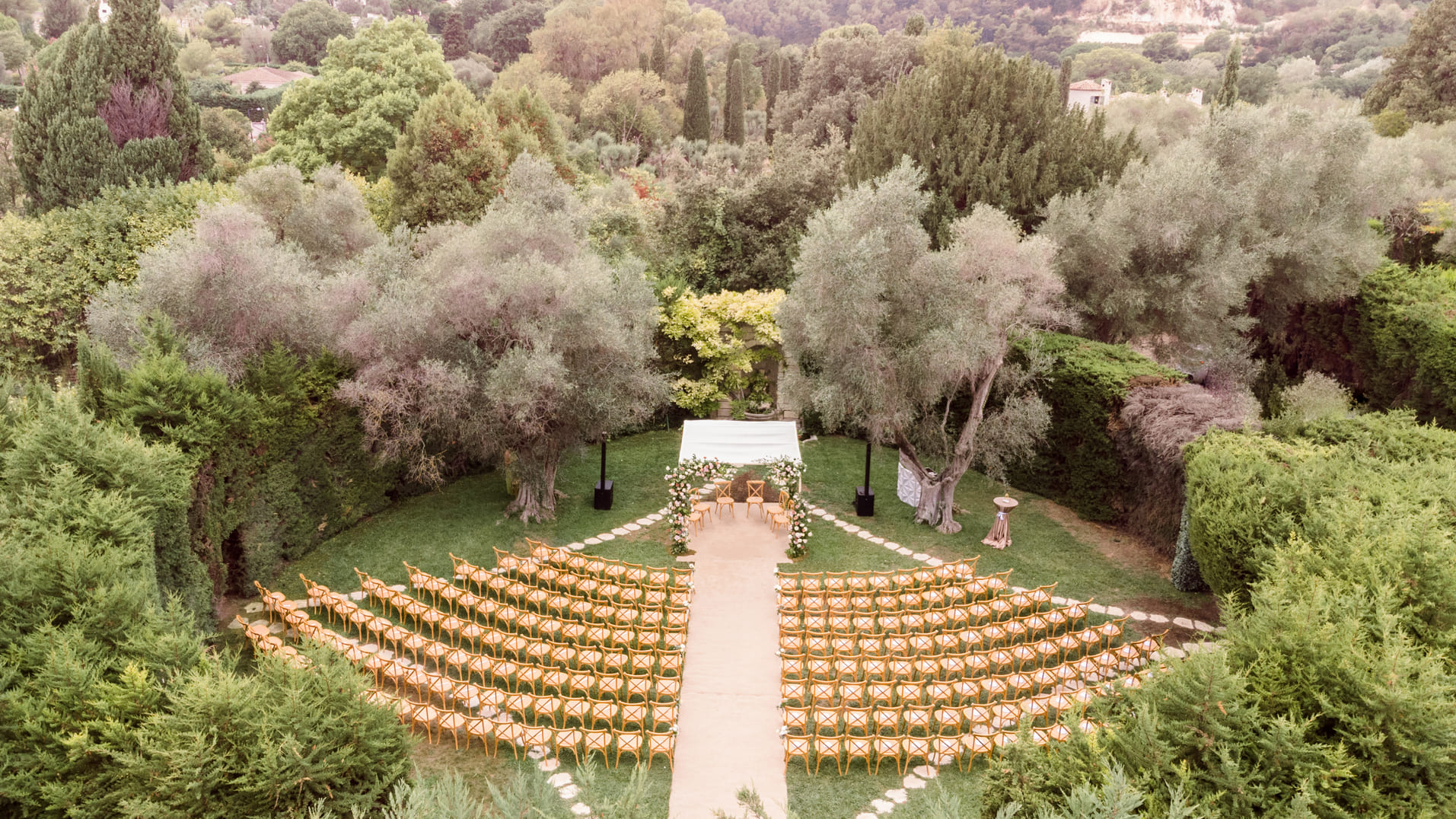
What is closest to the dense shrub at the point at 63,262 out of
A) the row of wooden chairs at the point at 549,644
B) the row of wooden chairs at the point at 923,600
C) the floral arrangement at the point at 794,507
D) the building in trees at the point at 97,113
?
the building in trees at the point at 97,113

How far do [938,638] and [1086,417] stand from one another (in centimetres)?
831

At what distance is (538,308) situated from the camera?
18.1m

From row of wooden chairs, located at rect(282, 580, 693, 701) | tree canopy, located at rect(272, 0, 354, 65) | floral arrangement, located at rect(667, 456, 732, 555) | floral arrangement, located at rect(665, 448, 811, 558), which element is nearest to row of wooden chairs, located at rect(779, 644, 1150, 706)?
row of wooden chairs, located at rect(282, 580, 693, 701)

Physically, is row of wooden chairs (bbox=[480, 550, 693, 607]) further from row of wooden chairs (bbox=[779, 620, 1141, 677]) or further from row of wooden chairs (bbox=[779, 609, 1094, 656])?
row of wooden chairs (bbox=[779, 620, 1141, 677])

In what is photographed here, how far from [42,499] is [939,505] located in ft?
54.5

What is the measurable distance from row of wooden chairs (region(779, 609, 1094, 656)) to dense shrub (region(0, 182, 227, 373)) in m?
19.3

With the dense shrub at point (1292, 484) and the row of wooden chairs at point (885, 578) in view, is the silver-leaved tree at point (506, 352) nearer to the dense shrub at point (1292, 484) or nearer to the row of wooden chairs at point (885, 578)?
the row of wooden chairs at point (885, 578)

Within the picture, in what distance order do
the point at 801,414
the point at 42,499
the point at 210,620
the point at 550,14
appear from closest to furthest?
the point at 42,499 < the point at 210,620 < the point at 801,414 < the point at 550,14

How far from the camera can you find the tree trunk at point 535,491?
19.6 metres

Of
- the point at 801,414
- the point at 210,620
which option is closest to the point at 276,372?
the point at 210,620

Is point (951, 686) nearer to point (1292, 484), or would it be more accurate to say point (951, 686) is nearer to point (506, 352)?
point (1292, 484)

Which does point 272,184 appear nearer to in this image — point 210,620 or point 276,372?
point 276,372

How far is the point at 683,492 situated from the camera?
19219 mm

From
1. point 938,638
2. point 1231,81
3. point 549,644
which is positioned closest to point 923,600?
point 938,638
